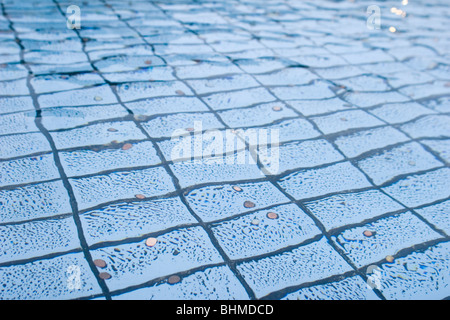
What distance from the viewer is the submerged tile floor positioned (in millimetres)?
1609

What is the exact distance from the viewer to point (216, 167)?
2.21 m

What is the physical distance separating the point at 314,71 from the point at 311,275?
7.22 ft

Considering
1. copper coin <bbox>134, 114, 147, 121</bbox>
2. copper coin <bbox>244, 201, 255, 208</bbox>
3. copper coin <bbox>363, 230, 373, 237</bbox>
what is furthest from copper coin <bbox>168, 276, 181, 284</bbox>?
copper coin <bbox>134, 114, 147, 121</bbox>

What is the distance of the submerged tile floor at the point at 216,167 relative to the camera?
63.4 inches

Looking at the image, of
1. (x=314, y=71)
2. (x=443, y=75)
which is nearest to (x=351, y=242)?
(x=314, y=71)

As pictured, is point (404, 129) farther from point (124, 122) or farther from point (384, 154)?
point (124, 122)

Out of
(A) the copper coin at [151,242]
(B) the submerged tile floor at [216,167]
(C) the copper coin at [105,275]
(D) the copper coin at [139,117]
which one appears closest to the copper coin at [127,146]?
(B) the submerged tile floor at [216,167]

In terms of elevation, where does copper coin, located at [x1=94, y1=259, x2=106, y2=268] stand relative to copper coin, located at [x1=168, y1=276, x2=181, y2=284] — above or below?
above

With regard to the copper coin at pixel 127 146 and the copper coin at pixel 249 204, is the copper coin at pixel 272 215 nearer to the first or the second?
the copper coin at pixel 249 204

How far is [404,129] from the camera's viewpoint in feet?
8.82

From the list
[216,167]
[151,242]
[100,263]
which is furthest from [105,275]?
[216,167]

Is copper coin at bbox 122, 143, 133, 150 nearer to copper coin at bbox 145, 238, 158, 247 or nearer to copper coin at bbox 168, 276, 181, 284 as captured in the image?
copper coin at bbox 145, 238, 158, 247

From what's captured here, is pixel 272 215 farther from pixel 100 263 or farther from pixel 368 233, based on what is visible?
pixel 100 263

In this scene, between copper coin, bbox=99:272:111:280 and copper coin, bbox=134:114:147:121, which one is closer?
copper coin, bbox=99:272:111:280
